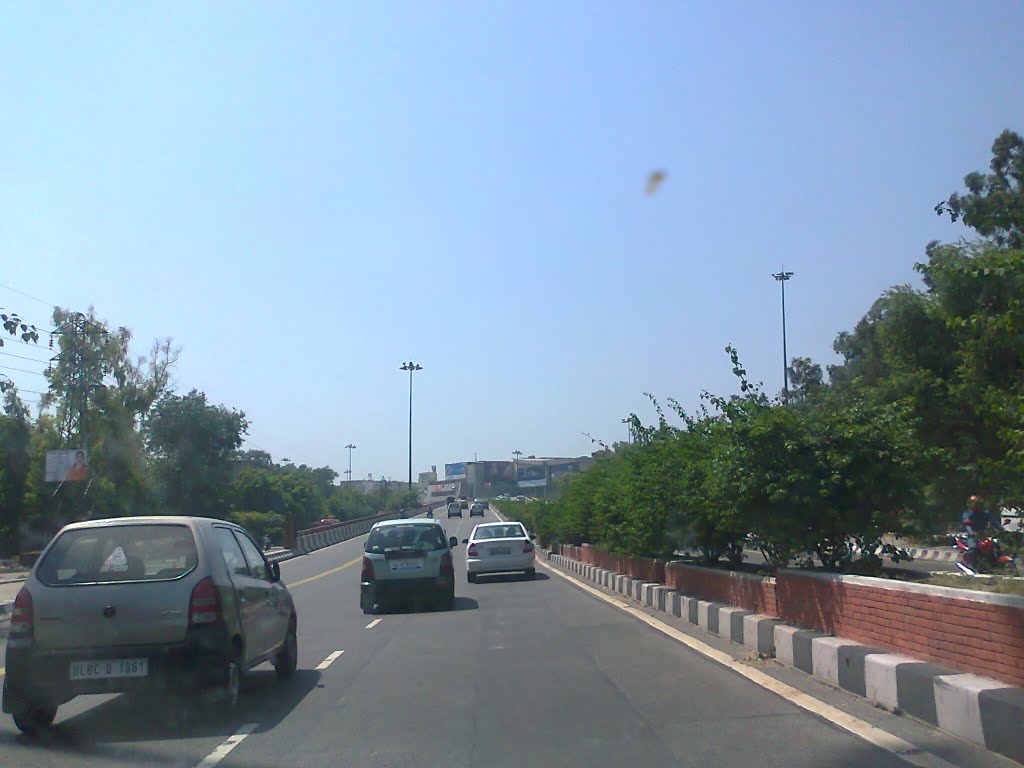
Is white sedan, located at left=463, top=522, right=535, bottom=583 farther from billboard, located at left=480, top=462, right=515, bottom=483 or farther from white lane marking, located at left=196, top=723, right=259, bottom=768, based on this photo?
billboard, located at left=480, top=462, right=515, bottom=483

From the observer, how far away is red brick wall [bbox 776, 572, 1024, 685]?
6.63 meters

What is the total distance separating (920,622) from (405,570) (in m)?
12.1

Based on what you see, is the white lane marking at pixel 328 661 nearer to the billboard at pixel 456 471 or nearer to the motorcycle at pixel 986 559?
the motorcycle at pixel 986 559

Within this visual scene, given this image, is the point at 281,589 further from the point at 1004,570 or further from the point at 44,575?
the point at 1004,570

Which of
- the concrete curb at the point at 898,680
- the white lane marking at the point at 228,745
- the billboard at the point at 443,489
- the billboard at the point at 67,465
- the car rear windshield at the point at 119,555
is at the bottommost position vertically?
the white lane marking at the point at 228,745

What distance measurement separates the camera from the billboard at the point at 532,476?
147 metres

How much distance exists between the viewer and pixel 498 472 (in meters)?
166

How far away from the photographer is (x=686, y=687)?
364 inches

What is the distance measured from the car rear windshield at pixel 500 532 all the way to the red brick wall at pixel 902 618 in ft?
45.9

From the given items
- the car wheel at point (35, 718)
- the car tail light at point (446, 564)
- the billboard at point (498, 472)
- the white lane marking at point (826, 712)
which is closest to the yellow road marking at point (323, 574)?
the car tail light at point (446, 564)

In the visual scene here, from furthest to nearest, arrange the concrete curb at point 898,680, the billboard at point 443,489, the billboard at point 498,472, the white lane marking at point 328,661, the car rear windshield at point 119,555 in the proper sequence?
1. the billboard at point 443,489
2. the billboard at point 498,472
3. the white lane marking at point 328,661
4. the car rear windshield at point 119,555
5. the concrete curb at point 898,680

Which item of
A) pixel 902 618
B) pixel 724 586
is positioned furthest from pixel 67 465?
pixel 902 618

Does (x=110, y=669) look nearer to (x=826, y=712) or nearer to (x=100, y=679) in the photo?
(x=100, y=679)

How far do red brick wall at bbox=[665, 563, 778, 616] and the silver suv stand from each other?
6.30 metres
